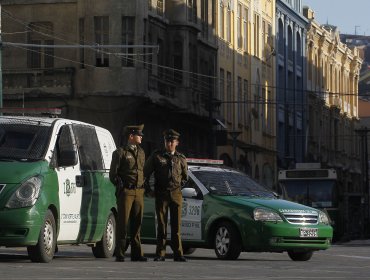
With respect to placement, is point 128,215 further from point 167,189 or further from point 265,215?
point 265,215

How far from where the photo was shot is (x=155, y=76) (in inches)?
2111

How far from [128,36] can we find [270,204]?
2998cm

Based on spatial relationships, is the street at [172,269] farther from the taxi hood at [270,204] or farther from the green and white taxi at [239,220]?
the taxi hood at [270,204]

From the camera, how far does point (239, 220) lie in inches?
888

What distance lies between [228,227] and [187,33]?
3534 centimetres

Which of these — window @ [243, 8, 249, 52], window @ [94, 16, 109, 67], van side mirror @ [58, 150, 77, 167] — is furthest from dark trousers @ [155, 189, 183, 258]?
window @ [243, 8, 249, 52]

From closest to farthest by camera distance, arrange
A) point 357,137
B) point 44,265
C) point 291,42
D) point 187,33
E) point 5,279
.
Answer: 1. point 5,279
2. point 44,265
3. point 187,33
4. point 291,42
5. point 357,137

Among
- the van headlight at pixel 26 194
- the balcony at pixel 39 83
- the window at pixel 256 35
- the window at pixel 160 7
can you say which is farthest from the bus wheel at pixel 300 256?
the window at pixel 256 35

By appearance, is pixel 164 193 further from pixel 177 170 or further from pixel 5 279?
pixel 5 279

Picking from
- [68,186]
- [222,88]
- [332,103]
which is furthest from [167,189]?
[332,103]

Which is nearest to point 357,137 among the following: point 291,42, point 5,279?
point 291,42

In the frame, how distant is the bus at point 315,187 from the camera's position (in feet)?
170

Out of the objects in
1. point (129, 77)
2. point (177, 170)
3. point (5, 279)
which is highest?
point (129, 77)

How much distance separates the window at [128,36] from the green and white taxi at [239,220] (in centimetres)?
2797
